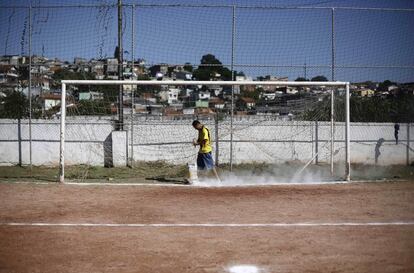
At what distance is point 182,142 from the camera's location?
14.6 m

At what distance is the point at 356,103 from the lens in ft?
51.5

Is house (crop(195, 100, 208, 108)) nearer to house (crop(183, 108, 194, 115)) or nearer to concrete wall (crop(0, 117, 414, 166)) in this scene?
house (crop(183, 108, 194, 115))

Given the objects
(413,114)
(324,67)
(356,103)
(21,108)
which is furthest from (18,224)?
(413,114)

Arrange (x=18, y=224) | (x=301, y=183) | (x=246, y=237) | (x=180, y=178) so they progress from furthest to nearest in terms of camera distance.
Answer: (x=180, y=178), (x=301, y=183), (x=18, y=224), (x=246, y=237)

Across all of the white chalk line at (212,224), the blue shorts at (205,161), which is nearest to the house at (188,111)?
the blue shorts at (205,161)

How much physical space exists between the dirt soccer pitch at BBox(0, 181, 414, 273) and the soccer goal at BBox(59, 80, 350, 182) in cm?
392

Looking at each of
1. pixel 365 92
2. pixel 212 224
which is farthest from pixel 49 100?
pixel 365 92

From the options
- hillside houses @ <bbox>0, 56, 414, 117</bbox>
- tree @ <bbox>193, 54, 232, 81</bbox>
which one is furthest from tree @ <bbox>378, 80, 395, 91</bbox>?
tree @ <bbox>193, 54, 232, 81</bbox>

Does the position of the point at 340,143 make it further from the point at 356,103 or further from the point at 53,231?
the point at 53,231

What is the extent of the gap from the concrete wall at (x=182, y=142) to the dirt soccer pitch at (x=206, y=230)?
12.7 feet

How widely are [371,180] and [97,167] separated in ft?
29.4

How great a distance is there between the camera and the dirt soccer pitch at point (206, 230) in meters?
4.97

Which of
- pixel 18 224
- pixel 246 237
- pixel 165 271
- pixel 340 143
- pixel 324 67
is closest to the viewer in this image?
pixel 165 271

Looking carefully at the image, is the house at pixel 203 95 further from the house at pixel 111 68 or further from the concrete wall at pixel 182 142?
the house at pixel 111 68
